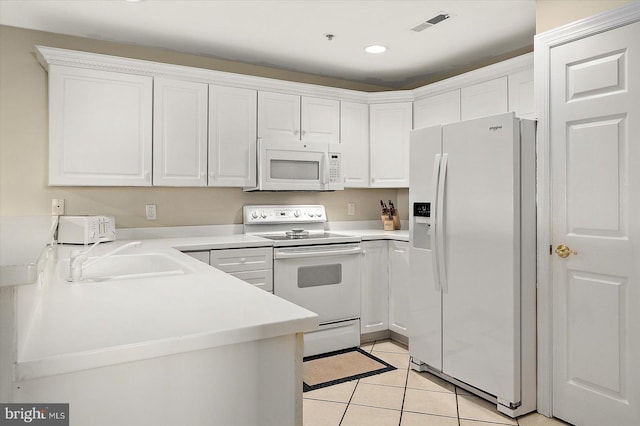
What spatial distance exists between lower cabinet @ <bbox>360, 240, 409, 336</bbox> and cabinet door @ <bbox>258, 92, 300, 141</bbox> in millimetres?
1153

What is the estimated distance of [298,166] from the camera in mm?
3748

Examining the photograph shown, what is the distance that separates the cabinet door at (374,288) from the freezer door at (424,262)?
558mm

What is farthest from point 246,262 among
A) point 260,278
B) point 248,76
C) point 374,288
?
point 248,76

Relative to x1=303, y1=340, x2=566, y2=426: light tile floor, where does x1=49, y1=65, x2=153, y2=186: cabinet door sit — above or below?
above

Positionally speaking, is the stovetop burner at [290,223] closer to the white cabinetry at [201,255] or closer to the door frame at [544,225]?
the white cabinetry at [201,255]

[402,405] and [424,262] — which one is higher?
[424,262]

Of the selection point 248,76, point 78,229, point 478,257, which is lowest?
point 478,257

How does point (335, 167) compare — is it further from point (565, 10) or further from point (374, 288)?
point (565, 10)

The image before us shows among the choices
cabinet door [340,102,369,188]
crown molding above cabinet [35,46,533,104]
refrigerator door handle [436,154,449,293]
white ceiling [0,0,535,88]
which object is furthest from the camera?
cabinet door [340,102,369,188]

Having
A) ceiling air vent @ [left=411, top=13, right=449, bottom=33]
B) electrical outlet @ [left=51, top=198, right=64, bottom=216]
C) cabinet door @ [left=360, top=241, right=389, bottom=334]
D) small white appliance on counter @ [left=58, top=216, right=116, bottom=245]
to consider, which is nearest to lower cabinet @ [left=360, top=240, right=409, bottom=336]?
cabinet door @ [left=360, top=241, right=389, bottom=334]

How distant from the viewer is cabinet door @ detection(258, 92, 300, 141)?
3.61 m

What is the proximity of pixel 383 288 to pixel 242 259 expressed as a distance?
4.16 ft

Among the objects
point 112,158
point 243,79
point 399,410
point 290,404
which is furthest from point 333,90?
point 290,404

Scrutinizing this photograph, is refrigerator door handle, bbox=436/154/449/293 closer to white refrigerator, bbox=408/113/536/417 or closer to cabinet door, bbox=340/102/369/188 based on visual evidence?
white refrigerator, bbox=408/113/536/417
